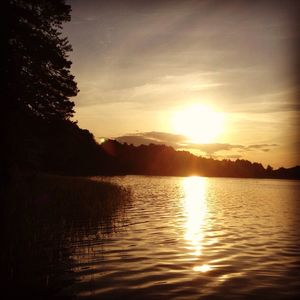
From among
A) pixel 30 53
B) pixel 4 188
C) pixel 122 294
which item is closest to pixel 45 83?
pixel 30 53

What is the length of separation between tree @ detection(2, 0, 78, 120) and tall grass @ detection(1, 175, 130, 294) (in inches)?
223

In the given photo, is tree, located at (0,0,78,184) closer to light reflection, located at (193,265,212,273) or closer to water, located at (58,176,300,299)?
water, located at (58,176,300,299)

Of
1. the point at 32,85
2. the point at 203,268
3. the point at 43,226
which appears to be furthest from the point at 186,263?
the point at 32,85

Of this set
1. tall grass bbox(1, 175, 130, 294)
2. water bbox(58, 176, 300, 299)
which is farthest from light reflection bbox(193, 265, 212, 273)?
tall grass bbox(1, 175, 130, 294)

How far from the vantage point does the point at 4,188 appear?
2252 cm

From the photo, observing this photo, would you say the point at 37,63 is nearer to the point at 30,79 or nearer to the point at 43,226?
the point at 30,79

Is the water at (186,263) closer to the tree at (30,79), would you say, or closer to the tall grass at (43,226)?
the tall grass at (43,226)

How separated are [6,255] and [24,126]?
13.9 meters

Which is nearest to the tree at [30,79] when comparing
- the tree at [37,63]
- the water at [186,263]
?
the tree at [37,63]

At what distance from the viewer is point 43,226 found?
16141 mm

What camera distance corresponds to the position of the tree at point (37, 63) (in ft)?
73.1

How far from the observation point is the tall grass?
35.9 feet

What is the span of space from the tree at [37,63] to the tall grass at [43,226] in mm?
5669

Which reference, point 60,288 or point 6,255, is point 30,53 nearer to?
point 6,255
